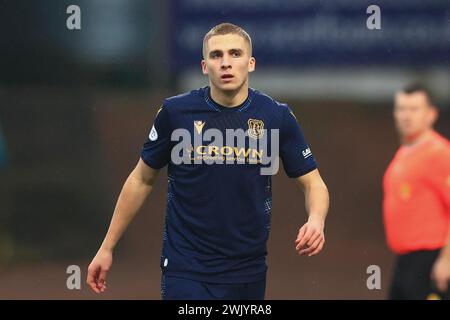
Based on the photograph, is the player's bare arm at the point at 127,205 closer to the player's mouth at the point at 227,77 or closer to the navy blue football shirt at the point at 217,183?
the navy blue football shirt at the point at 217,183

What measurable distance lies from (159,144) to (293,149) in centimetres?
62

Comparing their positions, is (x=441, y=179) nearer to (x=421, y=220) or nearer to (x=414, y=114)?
(x=421, y=220)

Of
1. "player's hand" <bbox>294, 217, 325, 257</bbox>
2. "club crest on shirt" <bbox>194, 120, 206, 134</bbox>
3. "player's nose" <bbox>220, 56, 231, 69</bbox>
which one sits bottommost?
"player's hand" <bbox>294, 217, 325, 257</bbox>

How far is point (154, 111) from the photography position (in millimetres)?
8281

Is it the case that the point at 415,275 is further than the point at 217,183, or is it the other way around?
the point at 415,275

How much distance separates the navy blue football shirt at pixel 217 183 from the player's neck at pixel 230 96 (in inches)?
0.9

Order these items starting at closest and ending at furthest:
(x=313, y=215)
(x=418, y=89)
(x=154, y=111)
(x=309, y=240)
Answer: (x=309, y=240), (x=313, y=215), (x=418, y=89), (x=154, y=111)

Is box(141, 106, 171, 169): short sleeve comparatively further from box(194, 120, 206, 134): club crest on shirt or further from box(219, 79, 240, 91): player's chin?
box(219, 79, 240, 91): player's chin

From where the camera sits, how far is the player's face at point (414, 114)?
23.3 feet

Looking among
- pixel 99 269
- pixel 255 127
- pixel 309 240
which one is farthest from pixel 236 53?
pixel 99 269

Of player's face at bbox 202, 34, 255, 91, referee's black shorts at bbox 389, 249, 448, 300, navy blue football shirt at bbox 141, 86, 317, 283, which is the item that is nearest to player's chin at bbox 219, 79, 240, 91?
player's face at bbox 202, 34, 255, 91

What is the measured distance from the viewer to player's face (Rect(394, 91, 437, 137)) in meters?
7.11

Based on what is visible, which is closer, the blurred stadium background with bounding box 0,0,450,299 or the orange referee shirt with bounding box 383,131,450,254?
the orange referee shirt with bounding box 383,131,450,254

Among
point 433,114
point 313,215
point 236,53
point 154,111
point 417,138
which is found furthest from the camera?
point 154,111
